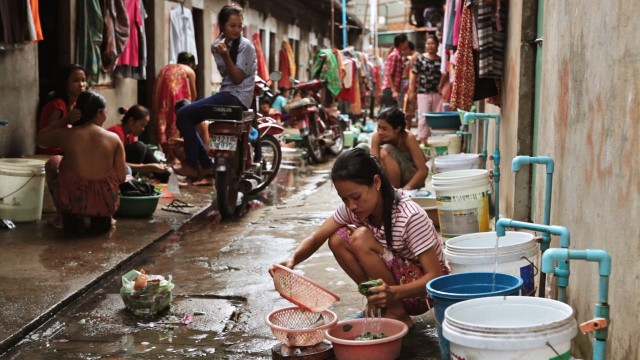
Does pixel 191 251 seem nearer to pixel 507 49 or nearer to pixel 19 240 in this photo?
pixel 19 240

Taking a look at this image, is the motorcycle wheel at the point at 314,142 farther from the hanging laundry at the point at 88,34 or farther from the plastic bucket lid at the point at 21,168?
the plastic bucket lid at the point at 21,168

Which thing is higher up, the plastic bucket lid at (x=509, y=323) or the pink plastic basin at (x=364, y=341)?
the plastic bucket lid at (x=509, y=323)

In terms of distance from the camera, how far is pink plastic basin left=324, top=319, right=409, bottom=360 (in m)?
3.84

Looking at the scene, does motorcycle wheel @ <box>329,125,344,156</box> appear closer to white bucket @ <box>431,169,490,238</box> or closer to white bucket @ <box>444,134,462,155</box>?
white bucket @ <box>444,134,462,155</box>

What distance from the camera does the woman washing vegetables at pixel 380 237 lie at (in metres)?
4.02

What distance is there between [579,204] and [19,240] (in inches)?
187

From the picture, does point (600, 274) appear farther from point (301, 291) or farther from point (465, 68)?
point (465, 68)

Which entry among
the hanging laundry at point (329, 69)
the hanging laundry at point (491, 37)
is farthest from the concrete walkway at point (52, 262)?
the hanging laundry at point (329, 69)

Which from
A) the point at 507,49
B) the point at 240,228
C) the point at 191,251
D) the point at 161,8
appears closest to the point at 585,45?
the point at 507,49

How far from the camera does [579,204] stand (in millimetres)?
3916

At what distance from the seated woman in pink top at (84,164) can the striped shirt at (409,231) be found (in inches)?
134

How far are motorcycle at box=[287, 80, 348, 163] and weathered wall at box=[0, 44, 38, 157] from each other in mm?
5459

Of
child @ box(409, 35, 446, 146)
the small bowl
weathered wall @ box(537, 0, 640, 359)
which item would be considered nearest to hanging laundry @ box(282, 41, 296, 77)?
child @ box(409, 35, 446, 146)

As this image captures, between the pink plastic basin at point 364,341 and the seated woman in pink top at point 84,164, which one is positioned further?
the seated woman in pink top at point 84,164
